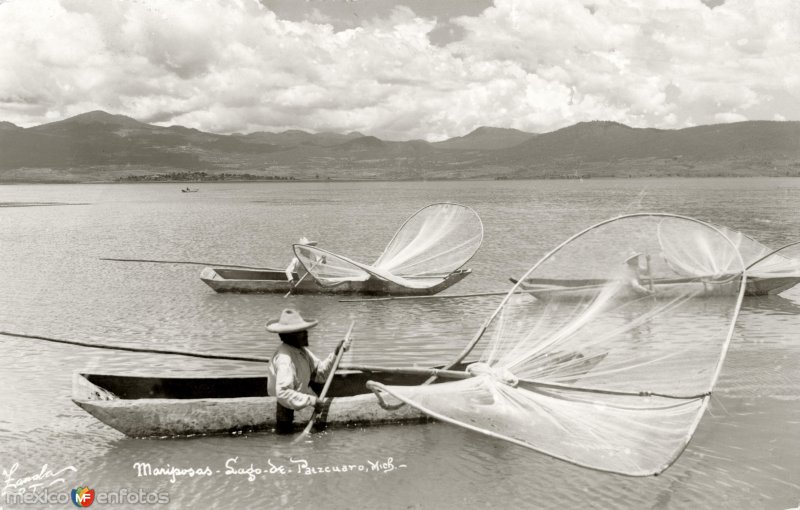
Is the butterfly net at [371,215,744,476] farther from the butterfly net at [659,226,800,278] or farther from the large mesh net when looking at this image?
the large mesh net

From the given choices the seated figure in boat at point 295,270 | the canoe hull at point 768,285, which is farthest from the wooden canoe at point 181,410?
the canoe hull at point 768,285

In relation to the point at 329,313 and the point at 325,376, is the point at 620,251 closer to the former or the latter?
the point at 325,376

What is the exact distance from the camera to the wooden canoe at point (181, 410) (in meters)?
6.15

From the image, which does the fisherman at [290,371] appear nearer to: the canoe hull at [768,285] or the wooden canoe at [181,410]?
the wooden canoe at [181,410]

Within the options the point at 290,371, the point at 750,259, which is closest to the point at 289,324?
the point at 290,371

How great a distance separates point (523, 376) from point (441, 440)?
1.08 metres

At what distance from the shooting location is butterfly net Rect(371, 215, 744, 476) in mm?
5316

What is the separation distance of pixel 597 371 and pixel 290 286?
29.2ft

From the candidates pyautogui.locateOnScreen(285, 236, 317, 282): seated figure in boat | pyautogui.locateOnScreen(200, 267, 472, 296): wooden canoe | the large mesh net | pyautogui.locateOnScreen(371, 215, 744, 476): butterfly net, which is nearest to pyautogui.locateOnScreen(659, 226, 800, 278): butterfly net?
the large mesh net

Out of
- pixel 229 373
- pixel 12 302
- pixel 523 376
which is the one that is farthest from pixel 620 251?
pixel 12 302

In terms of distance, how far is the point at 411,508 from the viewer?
5.26 meters

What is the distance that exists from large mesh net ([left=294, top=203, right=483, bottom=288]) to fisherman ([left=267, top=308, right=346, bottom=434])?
6.86 meters

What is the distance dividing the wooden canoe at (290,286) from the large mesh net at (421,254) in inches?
5.7

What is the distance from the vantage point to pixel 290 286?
46.7 ft
